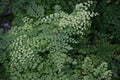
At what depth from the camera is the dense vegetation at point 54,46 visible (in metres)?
3.79

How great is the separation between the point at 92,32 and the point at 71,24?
A: 2.68ft

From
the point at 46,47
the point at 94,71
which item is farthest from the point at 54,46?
the point at 94,71

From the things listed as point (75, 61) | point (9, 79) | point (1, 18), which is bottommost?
point (9, 79)

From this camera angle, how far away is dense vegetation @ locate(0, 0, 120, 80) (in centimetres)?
379

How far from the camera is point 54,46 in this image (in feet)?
12.4

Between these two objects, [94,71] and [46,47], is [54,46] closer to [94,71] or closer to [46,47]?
[46,47]

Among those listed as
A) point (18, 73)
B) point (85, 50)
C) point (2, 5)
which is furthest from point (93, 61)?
point (2, 5)

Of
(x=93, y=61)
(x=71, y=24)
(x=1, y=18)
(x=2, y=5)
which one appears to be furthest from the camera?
(x=1, y=18)

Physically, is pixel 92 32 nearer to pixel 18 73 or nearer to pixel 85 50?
pixel 85 50

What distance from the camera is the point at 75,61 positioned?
12.9 ft

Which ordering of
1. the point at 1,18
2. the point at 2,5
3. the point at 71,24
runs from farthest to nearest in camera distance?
the point at 1,18
the point at 2,5
the point at 71,24

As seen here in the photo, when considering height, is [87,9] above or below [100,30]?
above

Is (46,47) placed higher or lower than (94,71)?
higher

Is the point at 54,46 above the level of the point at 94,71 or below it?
above
